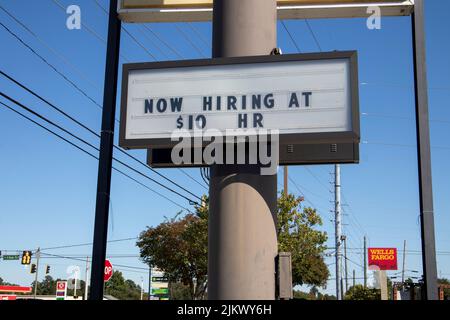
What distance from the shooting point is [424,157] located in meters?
5.52

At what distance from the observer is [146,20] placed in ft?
23.1

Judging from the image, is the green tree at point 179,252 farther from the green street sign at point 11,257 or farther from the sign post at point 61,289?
the green street sign at point 11,257

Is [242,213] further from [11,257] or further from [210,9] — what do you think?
[11,257]

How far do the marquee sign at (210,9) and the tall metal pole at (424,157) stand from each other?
0.60m

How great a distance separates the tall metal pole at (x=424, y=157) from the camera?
527cm

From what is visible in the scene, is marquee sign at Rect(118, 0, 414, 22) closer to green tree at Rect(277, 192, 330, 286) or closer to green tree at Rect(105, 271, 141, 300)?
green tree at Rect(277, 192, 330, 286)


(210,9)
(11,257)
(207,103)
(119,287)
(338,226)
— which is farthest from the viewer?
(119,287)

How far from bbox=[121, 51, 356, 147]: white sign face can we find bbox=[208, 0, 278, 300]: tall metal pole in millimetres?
326

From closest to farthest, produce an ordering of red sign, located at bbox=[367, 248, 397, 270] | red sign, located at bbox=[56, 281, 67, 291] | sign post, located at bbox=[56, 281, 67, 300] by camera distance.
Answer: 1. red sign, located at bbox=[367, 248, 397, 270]
2. sign post, located at bbox=[56, 281, 67, 300]
3. red sign, located at bbox=[56, 281, 67, 291]

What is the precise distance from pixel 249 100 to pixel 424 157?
171 centimetres

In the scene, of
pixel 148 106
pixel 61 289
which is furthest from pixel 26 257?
pixel 148 106

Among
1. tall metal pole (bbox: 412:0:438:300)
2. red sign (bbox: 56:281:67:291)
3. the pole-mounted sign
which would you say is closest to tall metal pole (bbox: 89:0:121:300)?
the pole-mounted sign

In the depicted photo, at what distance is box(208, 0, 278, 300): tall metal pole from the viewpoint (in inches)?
207

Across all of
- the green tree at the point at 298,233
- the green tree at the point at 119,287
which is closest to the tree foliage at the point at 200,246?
the green tree at the point at 298,233
